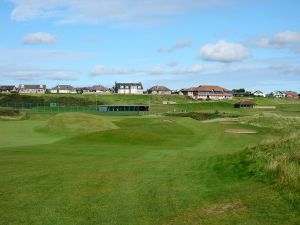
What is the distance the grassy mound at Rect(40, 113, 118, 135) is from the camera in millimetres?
57312

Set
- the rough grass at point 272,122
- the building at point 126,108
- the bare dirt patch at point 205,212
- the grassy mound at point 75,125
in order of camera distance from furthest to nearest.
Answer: the building at point 126,108
the rough grass at point 272,122
the grassy mound at point 75,125
the bare dirt patch at point 205,212

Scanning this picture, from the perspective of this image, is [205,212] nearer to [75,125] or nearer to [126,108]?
[75,125]

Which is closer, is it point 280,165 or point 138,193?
point 138,193

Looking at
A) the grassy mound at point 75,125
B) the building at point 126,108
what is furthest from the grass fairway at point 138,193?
the building at point 126,108

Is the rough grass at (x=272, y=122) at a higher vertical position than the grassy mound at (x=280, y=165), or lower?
lower

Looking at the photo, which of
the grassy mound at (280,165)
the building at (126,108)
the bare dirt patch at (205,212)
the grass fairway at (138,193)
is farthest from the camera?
→ the building at (126,108)

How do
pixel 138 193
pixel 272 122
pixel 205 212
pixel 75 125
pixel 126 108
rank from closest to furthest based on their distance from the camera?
1. pixel 205 212
2. pixel 138 193
3. pixel 75 125
4. pixel 272 122
5. pixel 126 108

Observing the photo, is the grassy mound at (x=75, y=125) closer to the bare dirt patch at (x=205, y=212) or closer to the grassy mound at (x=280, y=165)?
the grassy mound at (x=280, y=165)

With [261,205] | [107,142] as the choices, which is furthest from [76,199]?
[107,142]

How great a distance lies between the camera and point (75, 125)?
58969 millimetres

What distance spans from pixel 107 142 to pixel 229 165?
75.7ft

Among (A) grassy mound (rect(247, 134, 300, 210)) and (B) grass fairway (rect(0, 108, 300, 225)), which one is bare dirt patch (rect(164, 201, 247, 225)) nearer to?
(B) grass fairway (rect(0, 108, 300, 225))

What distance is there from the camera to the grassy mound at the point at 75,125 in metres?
57.3

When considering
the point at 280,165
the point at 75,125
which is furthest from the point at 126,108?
the point at 280,165
